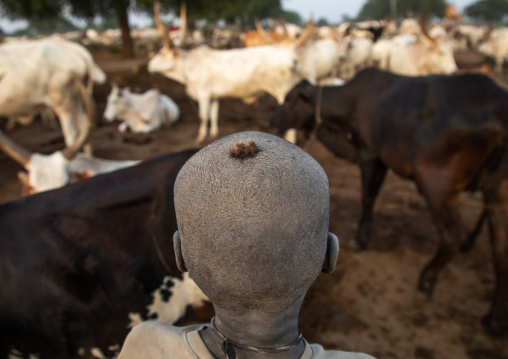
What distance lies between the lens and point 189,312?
177 cm

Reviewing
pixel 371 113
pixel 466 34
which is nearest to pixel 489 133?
pixel 371 113

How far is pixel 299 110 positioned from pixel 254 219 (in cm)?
355

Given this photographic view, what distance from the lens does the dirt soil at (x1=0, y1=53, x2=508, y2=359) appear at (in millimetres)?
2439

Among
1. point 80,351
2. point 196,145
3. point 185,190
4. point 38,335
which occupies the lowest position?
point 196,145

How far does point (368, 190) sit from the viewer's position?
11.0 ft

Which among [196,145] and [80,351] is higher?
[80,351]

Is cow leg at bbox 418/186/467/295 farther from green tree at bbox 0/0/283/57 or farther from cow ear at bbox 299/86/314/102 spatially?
green tree at bbox 0/0/283/57

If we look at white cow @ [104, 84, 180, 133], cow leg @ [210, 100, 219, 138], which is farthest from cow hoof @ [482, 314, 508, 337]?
white cow @ [104, 84, 180, 133]

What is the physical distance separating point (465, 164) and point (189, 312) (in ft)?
6.54

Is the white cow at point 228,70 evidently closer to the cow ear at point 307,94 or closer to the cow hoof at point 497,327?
the cow ear at point 307,94

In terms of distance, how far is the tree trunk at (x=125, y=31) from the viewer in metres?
13.1

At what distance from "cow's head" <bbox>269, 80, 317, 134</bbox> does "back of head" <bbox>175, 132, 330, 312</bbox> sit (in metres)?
3.39

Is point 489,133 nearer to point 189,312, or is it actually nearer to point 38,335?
point 189,312

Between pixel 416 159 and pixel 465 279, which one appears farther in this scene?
pixel 465 279
